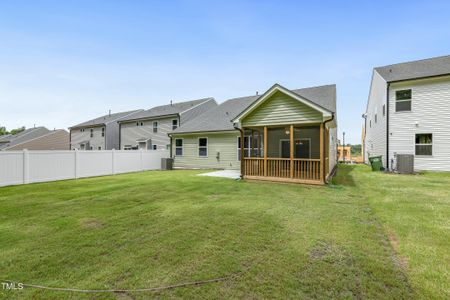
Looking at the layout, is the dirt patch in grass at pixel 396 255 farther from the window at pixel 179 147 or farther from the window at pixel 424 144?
the window at pixel 179 147

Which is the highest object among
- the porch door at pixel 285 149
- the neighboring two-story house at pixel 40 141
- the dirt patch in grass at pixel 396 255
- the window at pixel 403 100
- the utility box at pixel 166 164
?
the window at pixel 403 100

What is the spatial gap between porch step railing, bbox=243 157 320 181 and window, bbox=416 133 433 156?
27.3ft

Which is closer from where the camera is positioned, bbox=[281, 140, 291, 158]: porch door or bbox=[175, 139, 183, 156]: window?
bbox=[281, 140, 291, 158]: porch door

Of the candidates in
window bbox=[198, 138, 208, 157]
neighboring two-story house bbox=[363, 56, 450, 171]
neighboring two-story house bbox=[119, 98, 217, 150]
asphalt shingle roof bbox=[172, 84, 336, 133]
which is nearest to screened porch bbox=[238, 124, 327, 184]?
asphalt shingle roof bbox=[172, 84, 336, 133]

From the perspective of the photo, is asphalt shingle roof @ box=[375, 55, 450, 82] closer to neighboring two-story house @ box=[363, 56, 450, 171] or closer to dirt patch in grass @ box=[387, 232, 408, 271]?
neighboring two-story house @ box=[363, 56, 450, 171]

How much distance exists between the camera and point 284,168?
9.77 m

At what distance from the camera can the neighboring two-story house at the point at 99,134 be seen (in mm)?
27859

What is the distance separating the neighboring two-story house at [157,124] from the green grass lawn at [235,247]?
15.6 m

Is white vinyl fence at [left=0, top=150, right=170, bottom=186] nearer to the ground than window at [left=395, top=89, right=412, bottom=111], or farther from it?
nearer to the ground

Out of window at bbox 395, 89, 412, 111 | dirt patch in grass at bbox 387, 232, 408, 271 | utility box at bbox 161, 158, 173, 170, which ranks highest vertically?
window at bbox 395, 89, 412, 111

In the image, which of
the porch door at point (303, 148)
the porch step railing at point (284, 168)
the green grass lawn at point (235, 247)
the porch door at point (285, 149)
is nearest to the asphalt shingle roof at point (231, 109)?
the porch door at point (303, 148)

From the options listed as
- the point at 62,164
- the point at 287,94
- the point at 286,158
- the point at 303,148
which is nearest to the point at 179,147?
the point at 62,164

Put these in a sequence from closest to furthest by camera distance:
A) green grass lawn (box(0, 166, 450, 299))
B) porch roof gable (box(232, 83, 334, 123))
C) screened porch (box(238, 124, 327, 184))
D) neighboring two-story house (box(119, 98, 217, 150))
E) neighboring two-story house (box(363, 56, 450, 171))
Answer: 1. green grass lawn (box(0, 166, 450, 299))
2. porch roof gable (box(232, 83, 334, 123))
3. screened porch (box(238, 124, 327, 184))
4. neighboring two-story house (box(363, 56, 450, 171))
5. neighboring two-story house (box(119, 98, 217, 150))

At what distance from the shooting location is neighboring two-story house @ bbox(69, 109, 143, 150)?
27.9m
